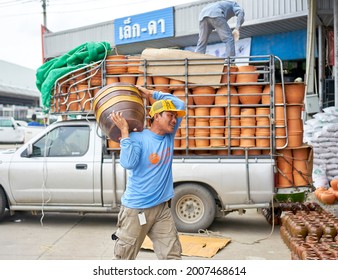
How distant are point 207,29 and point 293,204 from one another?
11.6 ft

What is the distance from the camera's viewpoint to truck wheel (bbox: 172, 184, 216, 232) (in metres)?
6.43

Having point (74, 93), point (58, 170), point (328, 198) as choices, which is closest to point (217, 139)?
point (74, 93)

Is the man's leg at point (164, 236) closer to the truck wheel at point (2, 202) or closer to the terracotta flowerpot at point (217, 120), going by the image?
the terracotta flowerpot at point (217, 120)

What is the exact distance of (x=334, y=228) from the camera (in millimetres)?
5289

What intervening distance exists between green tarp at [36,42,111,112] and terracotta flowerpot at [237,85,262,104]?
2081 mm

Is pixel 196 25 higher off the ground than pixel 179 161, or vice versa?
pixel 196 25

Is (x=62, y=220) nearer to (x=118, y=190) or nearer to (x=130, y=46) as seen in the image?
(x=118, y=190)

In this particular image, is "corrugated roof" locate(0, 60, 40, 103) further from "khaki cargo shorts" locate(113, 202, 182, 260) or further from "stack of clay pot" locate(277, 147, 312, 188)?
"khaki cargo shorts" locate(113, 202, 182, 260)

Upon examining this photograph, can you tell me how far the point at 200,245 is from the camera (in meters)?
5.79

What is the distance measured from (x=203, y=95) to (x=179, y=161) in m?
1.00

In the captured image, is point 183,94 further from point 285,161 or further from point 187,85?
point 285,161

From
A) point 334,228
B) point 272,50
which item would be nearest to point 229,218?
point 334,228

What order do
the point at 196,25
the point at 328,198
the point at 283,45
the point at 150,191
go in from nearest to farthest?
the point at 150,191 < the point at 328,198 < the point at 283,45 < the point at 196,25

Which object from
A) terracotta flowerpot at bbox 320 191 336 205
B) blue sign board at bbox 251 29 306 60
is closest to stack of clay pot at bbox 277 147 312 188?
terracotta flowerpot at bbox 320 191 336 205
